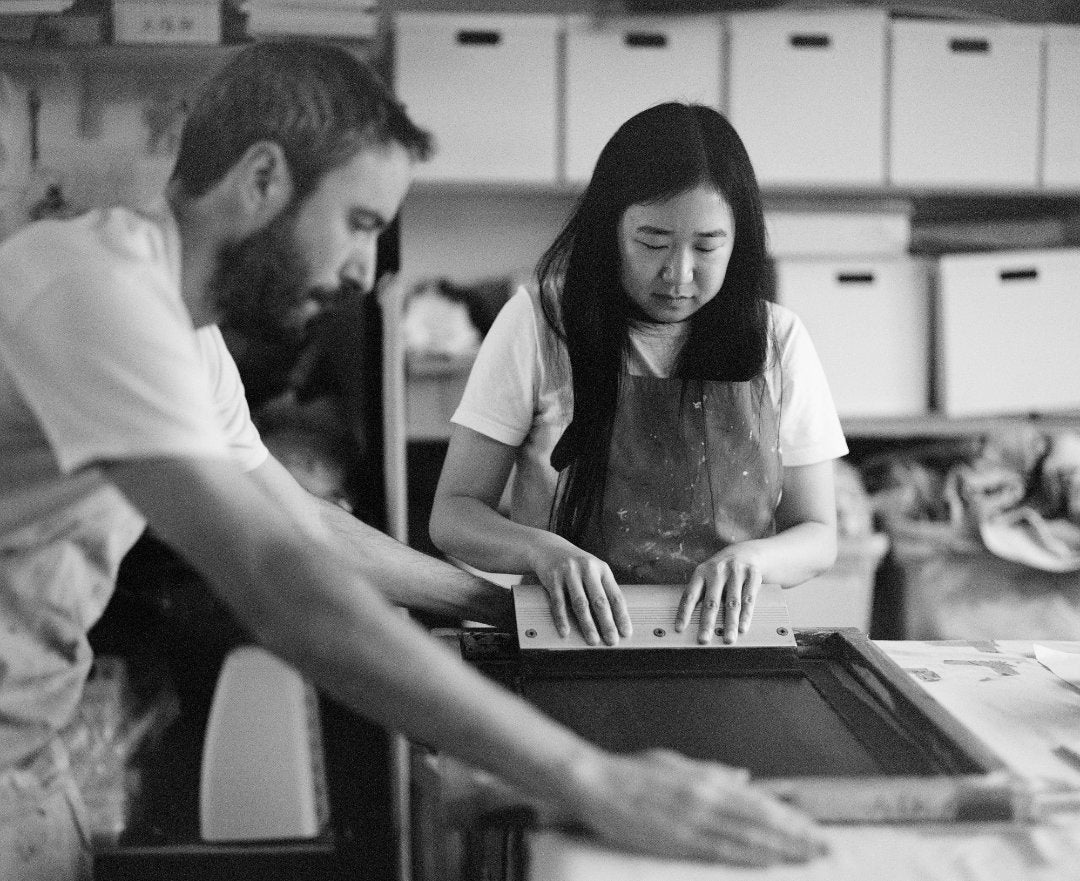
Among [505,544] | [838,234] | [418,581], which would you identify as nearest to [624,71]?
[838,234]

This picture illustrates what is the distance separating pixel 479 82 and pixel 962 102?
3.78 feet

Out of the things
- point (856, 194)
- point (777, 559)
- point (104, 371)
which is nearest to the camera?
point (104, 371)

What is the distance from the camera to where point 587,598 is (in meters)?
1.42

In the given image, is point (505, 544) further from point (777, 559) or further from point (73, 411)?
point (73, 411)

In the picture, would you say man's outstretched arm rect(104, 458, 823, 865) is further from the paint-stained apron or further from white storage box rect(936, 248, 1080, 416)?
white storage box rect(936, 248, 1080, 416)

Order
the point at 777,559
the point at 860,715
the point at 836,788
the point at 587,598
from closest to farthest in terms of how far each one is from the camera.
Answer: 1. the point at 836,788
2. the point at 860,715
3. the point at 587,598
4. the point at 777,559

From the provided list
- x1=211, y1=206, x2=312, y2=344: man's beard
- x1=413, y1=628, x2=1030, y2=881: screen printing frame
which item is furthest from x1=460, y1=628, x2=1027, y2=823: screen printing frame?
x1=211, y1=206, x2=312, y2=344: man's beard

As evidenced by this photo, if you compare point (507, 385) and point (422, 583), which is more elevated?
point (507, 385)

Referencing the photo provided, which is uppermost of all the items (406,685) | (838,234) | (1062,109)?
(1062,109)

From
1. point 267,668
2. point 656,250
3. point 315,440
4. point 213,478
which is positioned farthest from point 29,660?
point 315,440

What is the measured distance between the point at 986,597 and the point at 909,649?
1.50 m

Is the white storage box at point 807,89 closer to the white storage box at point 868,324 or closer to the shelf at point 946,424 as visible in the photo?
the white storage box at point 868,324

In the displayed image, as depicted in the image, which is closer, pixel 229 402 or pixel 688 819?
pixel 688 819

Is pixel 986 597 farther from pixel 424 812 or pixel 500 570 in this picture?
pixel 424 812
